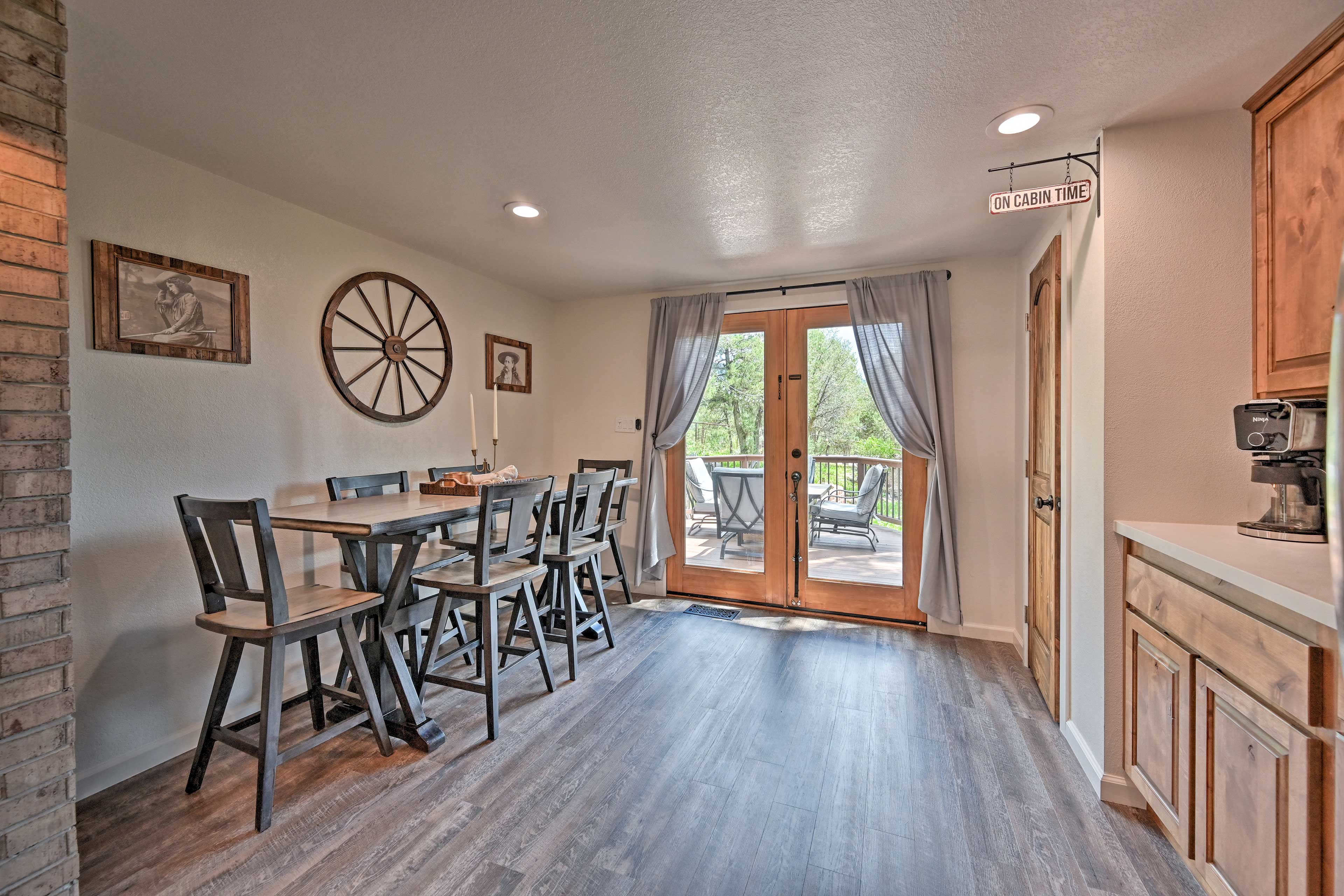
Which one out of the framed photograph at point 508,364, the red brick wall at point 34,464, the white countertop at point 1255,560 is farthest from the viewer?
the framed photograph at point 508,364

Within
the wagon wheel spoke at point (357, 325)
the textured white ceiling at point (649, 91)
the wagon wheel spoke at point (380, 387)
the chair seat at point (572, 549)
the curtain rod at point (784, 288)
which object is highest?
the textured white ceiling at point (649, 91)

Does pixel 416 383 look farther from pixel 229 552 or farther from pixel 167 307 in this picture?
pixel 229 552

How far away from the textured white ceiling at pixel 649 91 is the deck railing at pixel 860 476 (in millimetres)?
1602

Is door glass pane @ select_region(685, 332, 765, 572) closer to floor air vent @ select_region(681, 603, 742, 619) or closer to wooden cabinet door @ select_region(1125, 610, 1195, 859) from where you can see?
floor air vent @ select_region(681, 603, 742, 619)

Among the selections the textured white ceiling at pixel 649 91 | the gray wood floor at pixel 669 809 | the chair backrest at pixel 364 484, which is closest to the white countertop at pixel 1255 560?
the gray wood floor at pixel 669 809

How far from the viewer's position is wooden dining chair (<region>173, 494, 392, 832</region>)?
1.75 meters

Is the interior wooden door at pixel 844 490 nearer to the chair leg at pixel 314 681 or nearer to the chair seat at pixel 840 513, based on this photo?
the chair seat at pixel 840 513

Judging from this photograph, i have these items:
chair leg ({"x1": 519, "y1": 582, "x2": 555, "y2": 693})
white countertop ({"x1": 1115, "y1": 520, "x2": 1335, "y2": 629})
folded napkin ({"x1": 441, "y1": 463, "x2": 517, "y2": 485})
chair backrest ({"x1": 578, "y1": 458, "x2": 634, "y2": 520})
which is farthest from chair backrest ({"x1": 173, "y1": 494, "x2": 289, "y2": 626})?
white countertop ({"x1": 1115, "y1": 520, "x2": 1335, "y2": 629})

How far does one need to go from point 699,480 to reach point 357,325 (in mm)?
2456

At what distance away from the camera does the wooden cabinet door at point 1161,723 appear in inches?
58.1

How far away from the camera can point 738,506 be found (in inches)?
162

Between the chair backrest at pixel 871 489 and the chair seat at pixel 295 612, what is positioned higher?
the chair backrest at pixel 871 489

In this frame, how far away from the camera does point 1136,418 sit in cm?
185

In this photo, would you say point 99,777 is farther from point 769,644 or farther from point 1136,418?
point 1136,418
